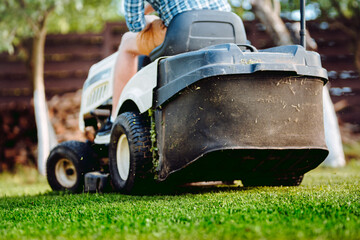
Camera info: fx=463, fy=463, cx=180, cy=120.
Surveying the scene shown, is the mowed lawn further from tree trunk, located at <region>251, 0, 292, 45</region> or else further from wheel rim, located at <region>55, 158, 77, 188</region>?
tree trunk, located at <region>251, 0, 292, 45</region>

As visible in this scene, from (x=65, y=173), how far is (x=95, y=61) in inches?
205

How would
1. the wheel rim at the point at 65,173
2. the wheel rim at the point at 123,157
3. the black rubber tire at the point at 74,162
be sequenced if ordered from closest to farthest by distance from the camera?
the wheel rim at the point at 123,157, the black rubber tire at the point at 74,162, the wheel rim at the point at 65,173

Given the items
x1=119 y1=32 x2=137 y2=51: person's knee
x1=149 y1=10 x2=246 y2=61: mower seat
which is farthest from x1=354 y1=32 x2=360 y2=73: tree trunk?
x1=149 y1=10 x2=246 y2=61: mower seat

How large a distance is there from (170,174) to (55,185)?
5.85 feet

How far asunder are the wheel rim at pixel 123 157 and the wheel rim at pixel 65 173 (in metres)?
0.89

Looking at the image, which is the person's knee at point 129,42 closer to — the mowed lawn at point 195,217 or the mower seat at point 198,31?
the mower seat at point 198,31

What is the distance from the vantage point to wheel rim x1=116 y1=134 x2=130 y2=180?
3.54 meters

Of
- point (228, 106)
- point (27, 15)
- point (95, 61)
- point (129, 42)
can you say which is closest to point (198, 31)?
point (228, 106)

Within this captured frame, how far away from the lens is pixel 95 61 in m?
9.30

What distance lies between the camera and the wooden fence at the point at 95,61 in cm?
919

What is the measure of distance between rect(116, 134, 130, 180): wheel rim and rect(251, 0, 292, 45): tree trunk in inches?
202

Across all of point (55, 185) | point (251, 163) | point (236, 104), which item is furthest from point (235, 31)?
point (55, 185)

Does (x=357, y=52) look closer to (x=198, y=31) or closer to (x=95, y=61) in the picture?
(x=95, y=61)

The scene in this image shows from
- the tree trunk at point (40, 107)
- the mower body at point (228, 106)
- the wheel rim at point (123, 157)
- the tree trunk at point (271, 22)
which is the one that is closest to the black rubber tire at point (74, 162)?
the wheel rim at point (123, 157)
